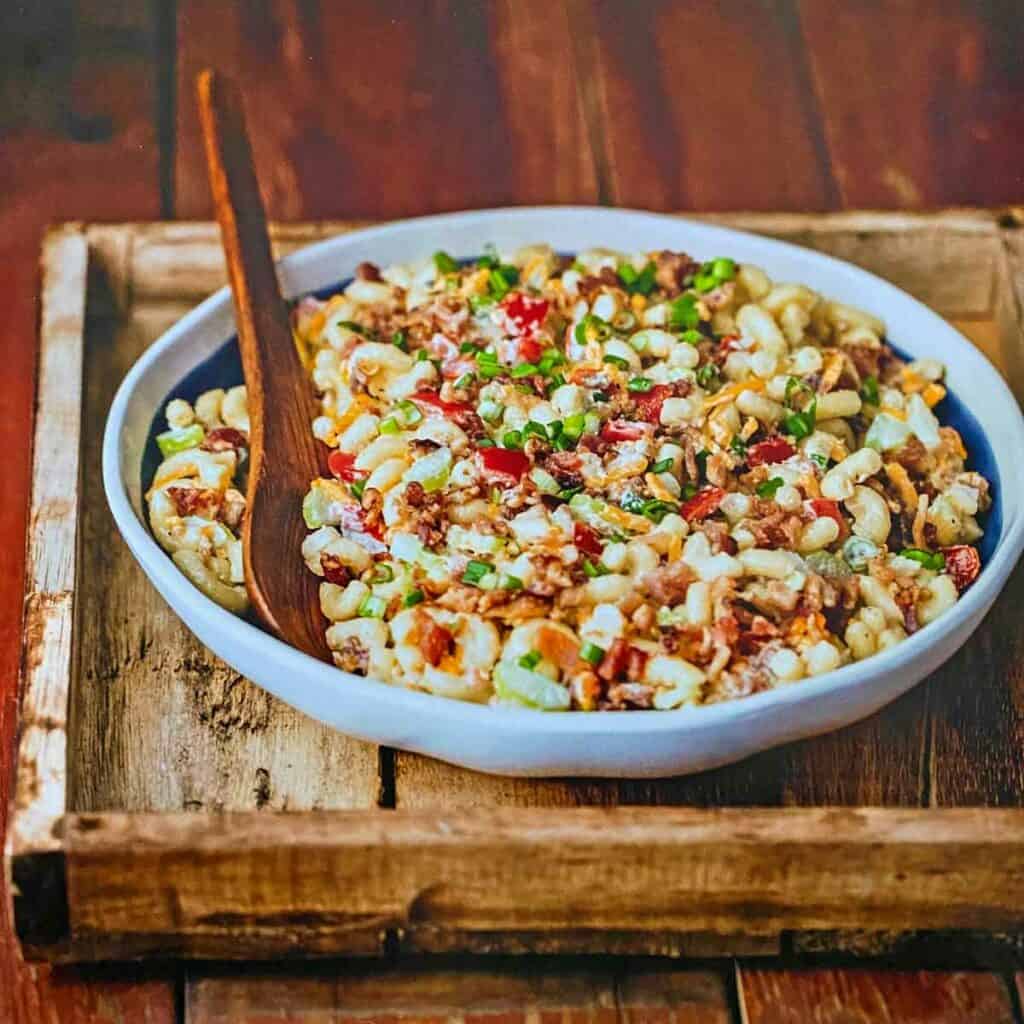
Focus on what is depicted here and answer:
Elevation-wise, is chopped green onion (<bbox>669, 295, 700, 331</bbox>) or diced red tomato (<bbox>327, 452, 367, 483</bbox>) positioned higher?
chopped green onion (<bbox>669, 295, 700, 331</bbox>)

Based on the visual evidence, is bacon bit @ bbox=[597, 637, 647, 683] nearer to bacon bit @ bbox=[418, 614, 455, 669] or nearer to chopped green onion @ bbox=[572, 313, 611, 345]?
bacon bit @ bbox=[418, 614, 455, 669]

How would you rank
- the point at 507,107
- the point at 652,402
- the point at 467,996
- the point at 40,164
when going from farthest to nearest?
the point at 507,107 < the point at 40,164 < the point at 652,402 < the point at 467,996

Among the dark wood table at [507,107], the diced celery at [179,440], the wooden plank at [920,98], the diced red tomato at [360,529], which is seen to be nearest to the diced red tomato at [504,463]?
the diced red tomato at [360,529]

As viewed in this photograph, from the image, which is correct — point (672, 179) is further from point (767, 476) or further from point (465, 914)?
point (465, 914)

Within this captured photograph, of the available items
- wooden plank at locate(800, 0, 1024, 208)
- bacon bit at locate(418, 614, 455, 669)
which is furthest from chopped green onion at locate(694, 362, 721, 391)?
wooden plank at locate(800, 0, 1024, 208)

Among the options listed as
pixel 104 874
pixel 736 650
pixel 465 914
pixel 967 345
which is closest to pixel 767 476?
pixel 736 650

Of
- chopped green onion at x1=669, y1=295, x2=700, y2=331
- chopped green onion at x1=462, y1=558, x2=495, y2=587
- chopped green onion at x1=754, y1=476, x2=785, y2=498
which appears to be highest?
chopped green onion at x1=669, y1=295, x2=700, y2=331

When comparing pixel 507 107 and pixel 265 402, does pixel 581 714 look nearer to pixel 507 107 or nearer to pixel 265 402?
pixel 265 402

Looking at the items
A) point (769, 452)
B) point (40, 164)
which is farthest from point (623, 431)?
point (40, 164)
